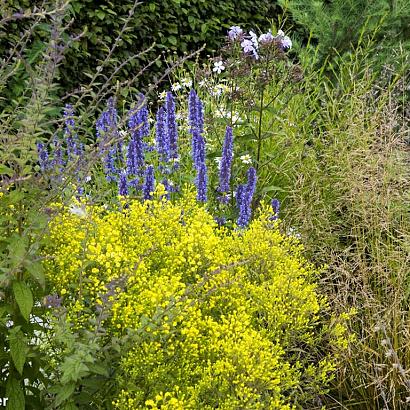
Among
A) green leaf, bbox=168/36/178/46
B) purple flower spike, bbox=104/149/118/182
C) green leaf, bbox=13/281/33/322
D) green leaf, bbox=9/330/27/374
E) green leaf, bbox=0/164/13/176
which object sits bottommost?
green leaf, bbox=168/36/178/46

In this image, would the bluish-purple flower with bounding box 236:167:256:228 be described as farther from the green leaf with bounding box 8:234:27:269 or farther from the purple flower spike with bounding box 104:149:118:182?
the green leaf with bounding box 8:234:27:269

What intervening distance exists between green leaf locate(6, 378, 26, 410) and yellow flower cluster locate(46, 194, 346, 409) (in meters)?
0.25

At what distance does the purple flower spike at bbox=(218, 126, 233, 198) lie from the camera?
11.8ft

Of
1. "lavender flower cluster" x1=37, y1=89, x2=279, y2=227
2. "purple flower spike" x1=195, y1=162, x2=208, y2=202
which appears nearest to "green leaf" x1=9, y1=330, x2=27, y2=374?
"lavender flower cluster" x1=37, y1=89, x2=279, y2=227

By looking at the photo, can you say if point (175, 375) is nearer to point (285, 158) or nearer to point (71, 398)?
point (71, 398)

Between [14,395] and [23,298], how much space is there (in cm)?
32

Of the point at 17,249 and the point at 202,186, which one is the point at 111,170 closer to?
the point at 202,186

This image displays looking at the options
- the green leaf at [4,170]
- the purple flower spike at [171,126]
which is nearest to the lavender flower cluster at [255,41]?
the purple flower spike at [171,126]

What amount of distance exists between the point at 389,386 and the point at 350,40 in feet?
14.3

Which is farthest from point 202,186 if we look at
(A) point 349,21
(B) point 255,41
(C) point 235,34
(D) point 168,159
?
(A) point 349,21

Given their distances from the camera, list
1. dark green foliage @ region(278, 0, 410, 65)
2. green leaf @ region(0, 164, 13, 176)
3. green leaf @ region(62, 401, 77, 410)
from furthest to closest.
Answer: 1. dark green foliage @ region(278, 0, 410, 65)
2. green leaf @ region(0, 164, 13, 176)
3. green leaf @ region(62, 401, 77, 410)

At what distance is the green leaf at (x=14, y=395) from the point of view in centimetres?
215

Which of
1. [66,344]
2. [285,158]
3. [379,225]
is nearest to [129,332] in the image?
[66,344]

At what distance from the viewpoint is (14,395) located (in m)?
2.17
